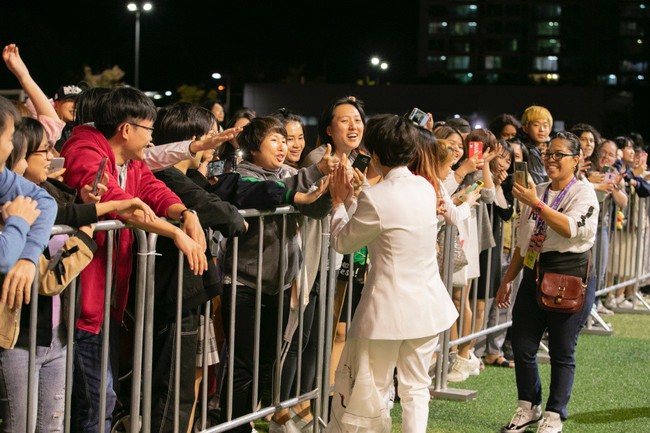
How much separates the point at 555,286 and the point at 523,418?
3.09 feet

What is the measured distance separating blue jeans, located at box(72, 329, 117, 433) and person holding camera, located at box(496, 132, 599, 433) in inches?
122

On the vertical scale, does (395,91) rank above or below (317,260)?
above

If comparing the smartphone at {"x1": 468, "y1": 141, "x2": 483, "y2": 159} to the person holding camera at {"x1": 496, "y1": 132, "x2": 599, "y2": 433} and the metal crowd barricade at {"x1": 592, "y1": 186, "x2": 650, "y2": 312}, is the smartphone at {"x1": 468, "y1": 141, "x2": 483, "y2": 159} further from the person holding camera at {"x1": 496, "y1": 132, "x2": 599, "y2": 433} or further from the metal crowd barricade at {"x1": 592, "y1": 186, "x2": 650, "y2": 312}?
the metal crowd barricade at {"x1": 592, "y1": 186, "x2": 650, "y2": 312}

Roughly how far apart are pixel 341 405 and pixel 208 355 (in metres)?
0.92

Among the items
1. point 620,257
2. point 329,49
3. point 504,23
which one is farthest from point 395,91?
point 504,23

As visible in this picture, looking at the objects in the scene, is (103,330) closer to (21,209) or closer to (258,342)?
(21,209)

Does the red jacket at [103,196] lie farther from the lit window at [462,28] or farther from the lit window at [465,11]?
the lit window at [465,11]

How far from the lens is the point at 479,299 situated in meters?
8.70

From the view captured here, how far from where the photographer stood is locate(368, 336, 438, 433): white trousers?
17.2ft

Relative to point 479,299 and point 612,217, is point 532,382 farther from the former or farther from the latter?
point 612,217

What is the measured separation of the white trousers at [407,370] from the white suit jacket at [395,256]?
13 cm

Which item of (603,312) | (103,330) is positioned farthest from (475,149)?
(603,312)

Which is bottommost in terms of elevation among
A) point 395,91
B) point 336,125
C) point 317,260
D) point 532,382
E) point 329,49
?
point 532,382

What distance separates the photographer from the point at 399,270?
5.14 metres
